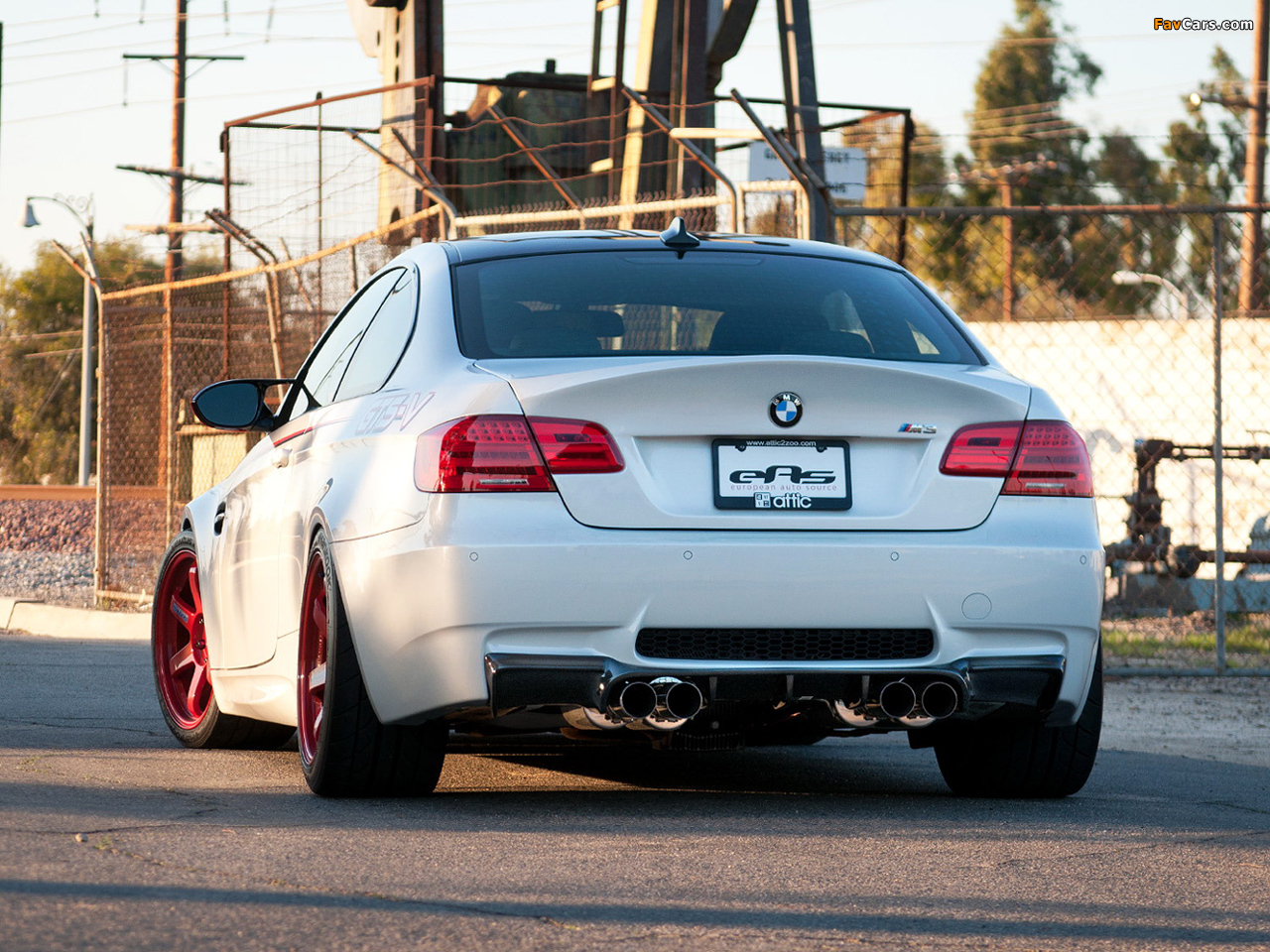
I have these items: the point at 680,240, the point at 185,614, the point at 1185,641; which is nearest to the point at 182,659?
the point at 185,614

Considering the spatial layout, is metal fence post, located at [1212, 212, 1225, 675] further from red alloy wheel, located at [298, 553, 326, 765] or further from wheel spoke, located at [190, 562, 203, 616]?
red alloy wheel, located at [298, 553, 326, 765]

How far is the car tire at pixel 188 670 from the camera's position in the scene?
6602 millimetres

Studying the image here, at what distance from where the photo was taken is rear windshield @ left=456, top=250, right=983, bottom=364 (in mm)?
5141

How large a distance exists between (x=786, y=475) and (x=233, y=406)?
2277 millimetres

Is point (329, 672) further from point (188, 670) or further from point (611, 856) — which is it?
point (188, 670)

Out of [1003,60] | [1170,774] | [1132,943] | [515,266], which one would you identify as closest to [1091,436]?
[1170,774]

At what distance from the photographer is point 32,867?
389 centimetres

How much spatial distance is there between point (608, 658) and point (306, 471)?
1.42 m

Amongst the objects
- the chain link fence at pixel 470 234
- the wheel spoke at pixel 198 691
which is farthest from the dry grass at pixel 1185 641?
the wheel spoke at pixel 198 691

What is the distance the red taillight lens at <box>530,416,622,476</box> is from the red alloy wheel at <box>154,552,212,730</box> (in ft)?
8.22

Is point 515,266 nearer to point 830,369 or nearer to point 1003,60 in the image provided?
point 830,369

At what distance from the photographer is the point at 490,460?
463 cm

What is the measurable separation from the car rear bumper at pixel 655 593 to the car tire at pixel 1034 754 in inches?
21.0

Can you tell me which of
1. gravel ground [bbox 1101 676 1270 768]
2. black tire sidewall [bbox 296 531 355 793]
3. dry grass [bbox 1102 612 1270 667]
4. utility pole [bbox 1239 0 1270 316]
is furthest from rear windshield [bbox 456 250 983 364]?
→ utility pole [bbox 1239 0 1270 316]
